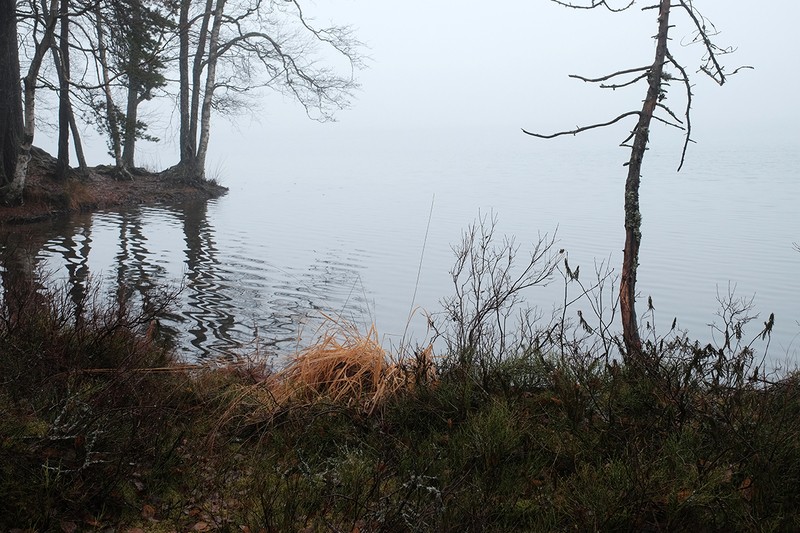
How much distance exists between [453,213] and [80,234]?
1181 centimetres

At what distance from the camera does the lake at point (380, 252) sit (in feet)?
32.4

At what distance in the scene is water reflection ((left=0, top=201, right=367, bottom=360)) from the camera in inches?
334

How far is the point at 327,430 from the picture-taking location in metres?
4.89

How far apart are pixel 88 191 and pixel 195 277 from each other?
37.2 ft

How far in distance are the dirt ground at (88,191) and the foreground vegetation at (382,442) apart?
1303cm

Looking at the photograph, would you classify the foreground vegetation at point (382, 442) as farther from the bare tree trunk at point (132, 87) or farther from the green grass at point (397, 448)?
the bare tree trunk at point (132, 87)

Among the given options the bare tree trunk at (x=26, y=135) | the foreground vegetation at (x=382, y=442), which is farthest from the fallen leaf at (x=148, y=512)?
the bare tree trunk at (x=26, y=135)

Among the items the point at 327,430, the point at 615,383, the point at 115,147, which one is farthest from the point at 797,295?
the point at 115,147

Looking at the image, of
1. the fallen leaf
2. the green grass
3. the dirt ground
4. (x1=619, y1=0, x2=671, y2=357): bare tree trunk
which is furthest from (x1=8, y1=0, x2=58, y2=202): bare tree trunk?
the fallen leaf

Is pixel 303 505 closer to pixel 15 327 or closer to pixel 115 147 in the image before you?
pixel 15 327

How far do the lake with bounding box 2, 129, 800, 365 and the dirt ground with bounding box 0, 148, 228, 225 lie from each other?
66cm

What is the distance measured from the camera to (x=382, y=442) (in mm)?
4477

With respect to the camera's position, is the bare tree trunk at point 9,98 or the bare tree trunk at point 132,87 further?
the bare tree trunk at point 9,98

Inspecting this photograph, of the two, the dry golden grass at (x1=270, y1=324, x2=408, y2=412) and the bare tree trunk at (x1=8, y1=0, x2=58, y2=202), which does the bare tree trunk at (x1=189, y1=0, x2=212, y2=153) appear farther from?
the dry golden grass at (x1=270, y1=324, x2=408, y2=412)
